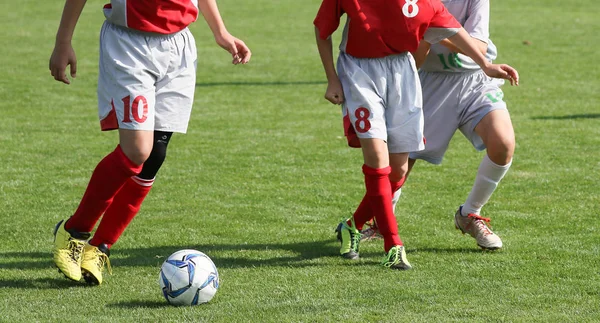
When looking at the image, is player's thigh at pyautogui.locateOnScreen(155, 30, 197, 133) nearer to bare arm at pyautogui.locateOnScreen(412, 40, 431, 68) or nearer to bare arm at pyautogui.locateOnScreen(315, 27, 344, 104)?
bare arm at pyautogui.locateOnScreen(315, 27, 344, 104)

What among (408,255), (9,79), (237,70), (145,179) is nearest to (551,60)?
(237,70)

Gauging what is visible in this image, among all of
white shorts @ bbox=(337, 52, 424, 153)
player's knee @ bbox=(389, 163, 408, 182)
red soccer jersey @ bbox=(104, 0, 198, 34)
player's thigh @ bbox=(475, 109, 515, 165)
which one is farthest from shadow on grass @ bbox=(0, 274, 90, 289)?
player's thigh @ bbox=(475, 109, 515, 165)

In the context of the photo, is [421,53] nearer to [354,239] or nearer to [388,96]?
[388,96]

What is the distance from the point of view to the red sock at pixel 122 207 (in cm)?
518

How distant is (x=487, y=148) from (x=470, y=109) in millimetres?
264

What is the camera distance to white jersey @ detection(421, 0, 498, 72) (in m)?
5.95

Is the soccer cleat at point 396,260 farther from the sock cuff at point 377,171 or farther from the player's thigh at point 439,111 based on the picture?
the player's thigh at point 439,111

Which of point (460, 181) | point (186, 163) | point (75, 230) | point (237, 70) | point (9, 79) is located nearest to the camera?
point (75, 230)

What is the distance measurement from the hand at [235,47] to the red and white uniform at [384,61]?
434mm

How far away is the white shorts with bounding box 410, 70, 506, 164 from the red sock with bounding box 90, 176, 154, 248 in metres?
1.84

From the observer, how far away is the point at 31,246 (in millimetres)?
5961

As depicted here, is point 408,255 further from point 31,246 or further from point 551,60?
point 551,60

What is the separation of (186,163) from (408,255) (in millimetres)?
3403

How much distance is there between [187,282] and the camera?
471cm
